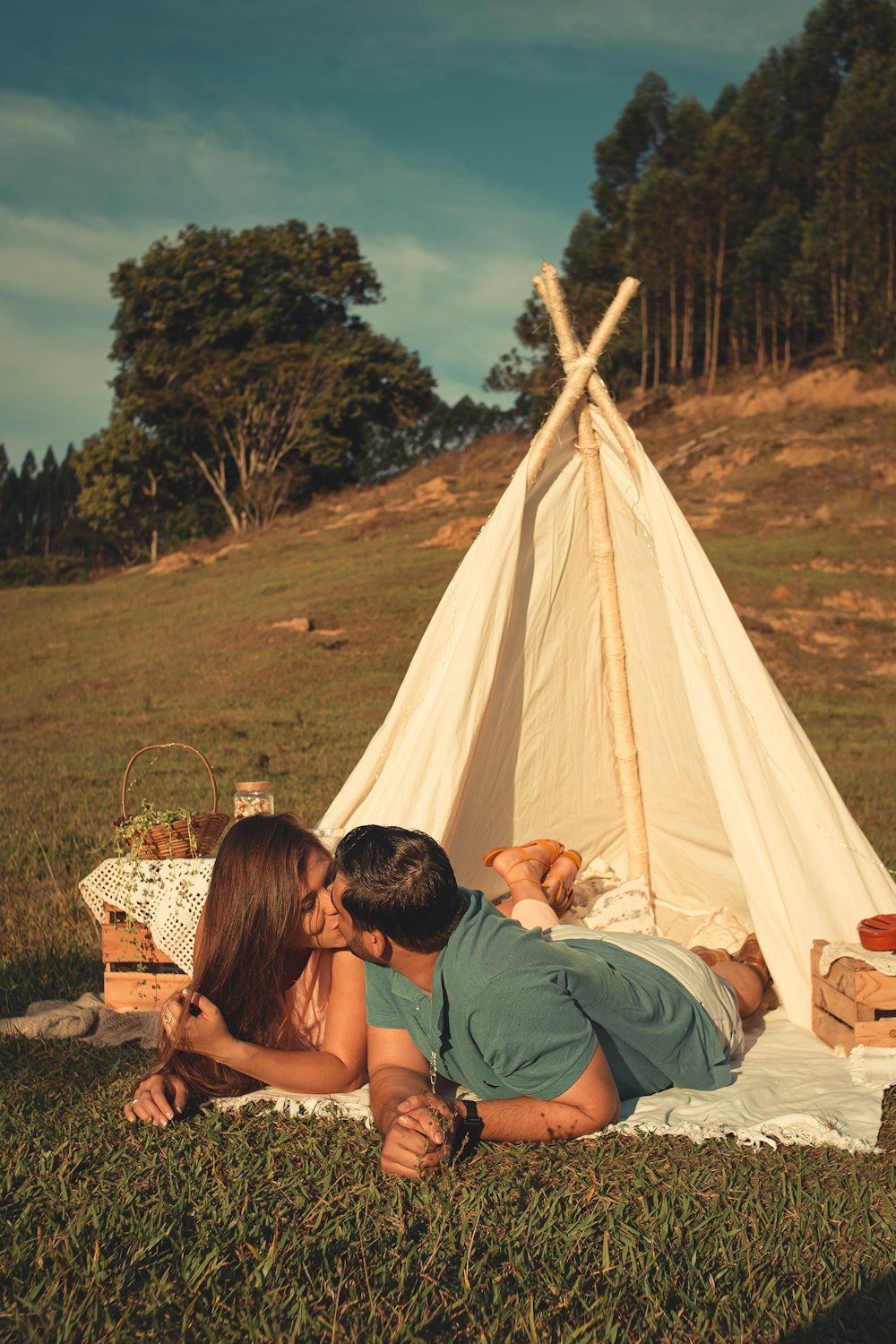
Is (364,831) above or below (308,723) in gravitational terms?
above

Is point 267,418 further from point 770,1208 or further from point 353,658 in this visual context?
point 770,1208

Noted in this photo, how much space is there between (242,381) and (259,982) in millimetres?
31943

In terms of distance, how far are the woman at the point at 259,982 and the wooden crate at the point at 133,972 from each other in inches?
35.5

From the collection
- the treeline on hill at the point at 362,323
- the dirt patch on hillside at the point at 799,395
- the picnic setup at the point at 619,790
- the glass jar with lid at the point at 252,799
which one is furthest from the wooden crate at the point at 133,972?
the dirt patch on hillside at the point at 799,395

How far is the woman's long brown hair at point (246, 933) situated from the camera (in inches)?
114

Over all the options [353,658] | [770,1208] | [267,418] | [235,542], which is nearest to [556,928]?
[770,1208]

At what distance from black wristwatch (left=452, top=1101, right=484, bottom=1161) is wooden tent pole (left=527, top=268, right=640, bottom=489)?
8.92 ft

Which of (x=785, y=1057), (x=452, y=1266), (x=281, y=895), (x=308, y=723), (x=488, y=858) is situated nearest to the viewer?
(x=452, y=1266)

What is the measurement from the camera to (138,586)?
82.1ft

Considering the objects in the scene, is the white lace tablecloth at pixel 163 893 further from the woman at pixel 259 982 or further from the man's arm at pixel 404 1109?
the man's arm at pixel 404 1109

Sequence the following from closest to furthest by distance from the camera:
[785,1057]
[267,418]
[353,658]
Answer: [785,1057]
[353,658]
[267,418]

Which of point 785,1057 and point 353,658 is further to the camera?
point 353,658

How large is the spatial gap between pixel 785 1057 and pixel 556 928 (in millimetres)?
917

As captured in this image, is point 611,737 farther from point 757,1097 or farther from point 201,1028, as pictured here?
point 201,1028
